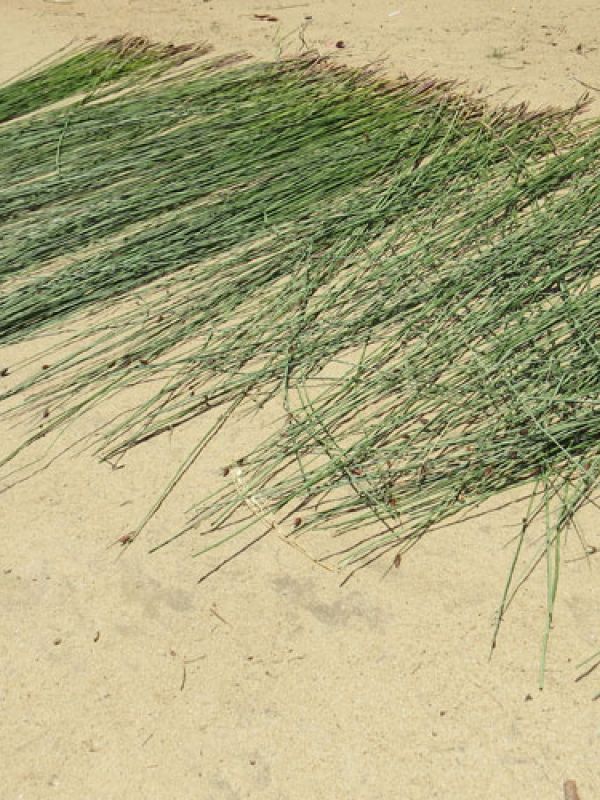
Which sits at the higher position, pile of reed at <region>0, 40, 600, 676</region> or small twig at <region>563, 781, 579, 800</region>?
pile of reed at <region>0, 40, 600, 676</region>

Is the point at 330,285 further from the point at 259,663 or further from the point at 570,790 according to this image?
the point at 570,790

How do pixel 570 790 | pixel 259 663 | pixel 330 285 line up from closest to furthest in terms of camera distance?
pixel 570 790
pixel 259 663
pixel 330 285

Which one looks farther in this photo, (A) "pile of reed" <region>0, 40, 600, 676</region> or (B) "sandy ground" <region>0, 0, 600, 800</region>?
(A) "pile of reed" <region>0, 40, 600, 676</region>

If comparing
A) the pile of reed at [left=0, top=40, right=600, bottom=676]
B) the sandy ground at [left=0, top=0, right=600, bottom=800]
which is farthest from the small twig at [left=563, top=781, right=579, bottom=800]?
the pile of reed at [left=0, top=40, right=600, bottom=676]

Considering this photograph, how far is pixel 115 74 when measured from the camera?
3.66m

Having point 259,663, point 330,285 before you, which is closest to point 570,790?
point 259,663

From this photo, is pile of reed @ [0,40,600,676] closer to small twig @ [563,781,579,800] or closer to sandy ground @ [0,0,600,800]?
sandy ground @ [0,0,600,800]

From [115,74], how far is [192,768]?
2707 millimetres

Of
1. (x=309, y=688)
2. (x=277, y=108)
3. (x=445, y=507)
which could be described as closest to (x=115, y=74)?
(x=277, y=108)

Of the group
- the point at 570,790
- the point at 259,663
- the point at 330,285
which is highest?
the point at 330,285

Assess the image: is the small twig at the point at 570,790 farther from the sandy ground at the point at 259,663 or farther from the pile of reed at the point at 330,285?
the pile of reed at the point at 330,285

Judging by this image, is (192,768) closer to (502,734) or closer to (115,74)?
(502,734)

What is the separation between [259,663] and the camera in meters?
1.68

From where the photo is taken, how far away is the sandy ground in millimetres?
1515
